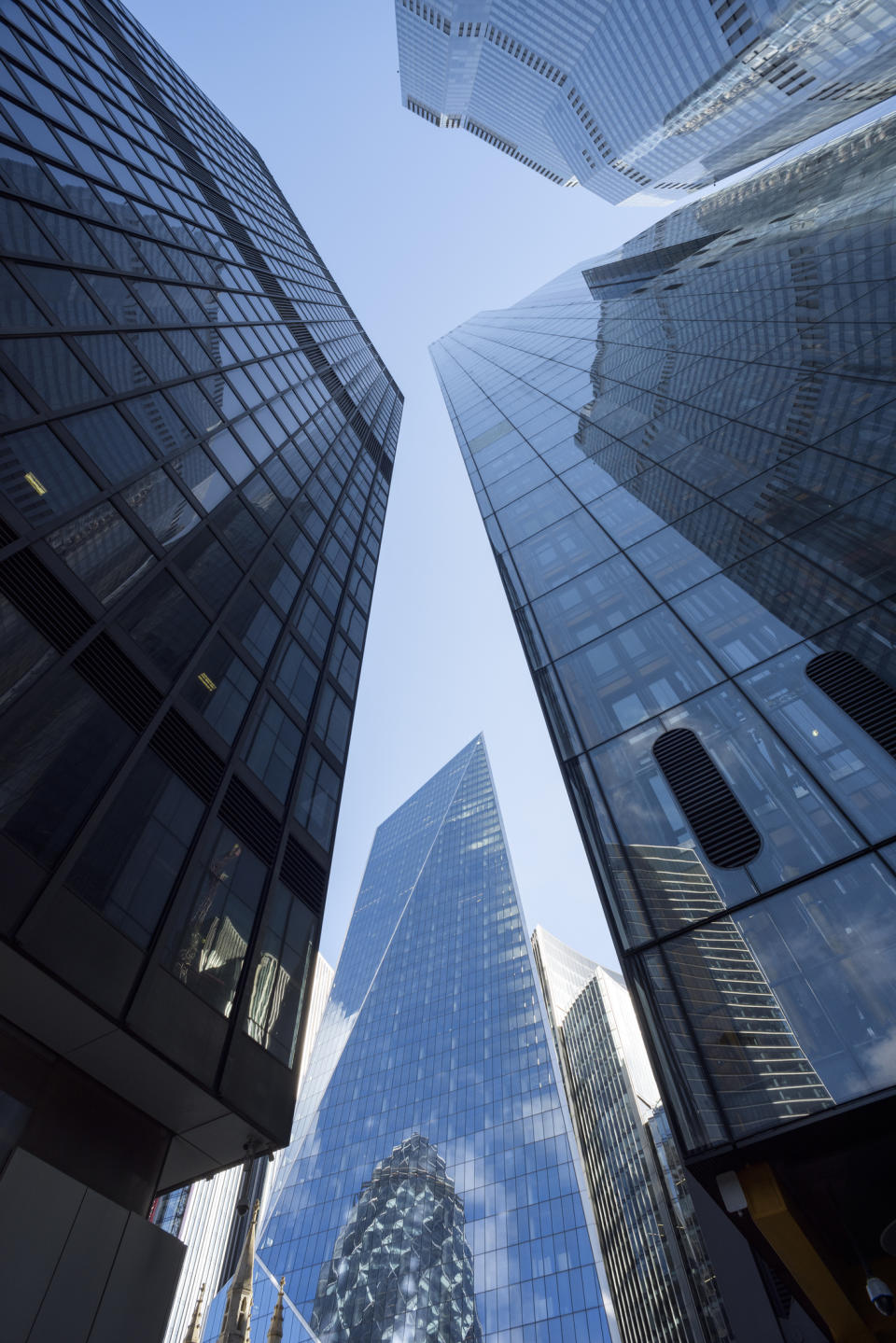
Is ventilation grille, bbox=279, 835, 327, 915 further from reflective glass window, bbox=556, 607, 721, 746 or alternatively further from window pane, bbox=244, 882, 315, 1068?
reflective glass window, bbox=556, 607, 721, 746

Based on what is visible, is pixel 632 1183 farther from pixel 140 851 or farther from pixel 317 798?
pixel 140 851

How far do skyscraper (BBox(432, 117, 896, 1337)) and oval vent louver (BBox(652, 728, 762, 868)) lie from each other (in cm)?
4

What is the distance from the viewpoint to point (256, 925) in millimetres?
14305

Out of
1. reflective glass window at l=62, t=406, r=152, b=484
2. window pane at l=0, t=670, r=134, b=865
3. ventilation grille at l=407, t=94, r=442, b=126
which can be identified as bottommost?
window pane at l=0, t=670, r=134, b=865

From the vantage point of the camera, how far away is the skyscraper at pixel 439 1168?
84562 mm

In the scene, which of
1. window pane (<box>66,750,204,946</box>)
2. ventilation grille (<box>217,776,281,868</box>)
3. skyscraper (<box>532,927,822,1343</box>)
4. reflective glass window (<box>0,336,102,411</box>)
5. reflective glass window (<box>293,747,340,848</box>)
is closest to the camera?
window pane (<box>66,750,204,946</box>)

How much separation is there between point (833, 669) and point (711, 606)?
11.7ft

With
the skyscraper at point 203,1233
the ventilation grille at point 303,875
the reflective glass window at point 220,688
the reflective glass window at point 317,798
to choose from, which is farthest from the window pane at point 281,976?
the skyscraper at point 203,1233

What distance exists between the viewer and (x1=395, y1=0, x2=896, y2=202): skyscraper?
201 ft

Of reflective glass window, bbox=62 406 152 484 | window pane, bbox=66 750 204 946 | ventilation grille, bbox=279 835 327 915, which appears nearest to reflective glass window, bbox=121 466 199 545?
reflective glass window, bbox=62 406 152 484

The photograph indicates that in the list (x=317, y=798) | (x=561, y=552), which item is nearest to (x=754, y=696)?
(x=561, y=552)

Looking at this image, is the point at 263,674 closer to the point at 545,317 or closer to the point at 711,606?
the point at 711,606

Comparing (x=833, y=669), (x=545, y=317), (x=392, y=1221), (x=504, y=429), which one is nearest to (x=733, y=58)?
(x=545, y=317)

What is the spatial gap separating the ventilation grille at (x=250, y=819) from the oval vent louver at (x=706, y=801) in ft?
27.5
